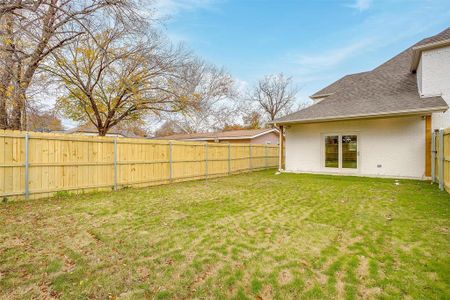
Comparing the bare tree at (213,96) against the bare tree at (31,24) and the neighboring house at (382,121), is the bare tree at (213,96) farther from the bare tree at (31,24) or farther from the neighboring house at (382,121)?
the bare tree at (31,24)

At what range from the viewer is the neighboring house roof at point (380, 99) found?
8766 millimetres

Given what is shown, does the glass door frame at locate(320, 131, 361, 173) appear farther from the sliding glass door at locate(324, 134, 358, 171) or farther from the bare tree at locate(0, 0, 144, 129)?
the bare tree at locate(0, 0, 144, 129)

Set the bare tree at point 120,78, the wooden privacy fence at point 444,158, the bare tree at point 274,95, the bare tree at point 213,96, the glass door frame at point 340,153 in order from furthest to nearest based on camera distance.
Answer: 1. the bare tree at point 274,95
2. the bare tree at point 213,96
3. the bare tree at point 120,78
4. the glass door frame at point 340,153
5. the wooden privacy fence at point 444,158

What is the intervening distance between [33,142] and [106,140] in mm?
1775

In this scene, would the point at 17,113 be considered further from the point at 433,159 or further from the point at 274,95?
the point at 274,95

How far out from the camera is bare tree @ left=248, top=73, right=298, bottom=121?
34.2 metres

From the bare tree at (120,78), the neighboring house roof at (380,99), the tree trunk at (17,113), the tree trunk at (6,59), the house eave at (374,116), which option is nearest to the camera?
the tree trunk at (6,59)

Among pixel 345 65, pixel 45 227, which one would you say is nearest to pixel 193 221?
pixel 45 227

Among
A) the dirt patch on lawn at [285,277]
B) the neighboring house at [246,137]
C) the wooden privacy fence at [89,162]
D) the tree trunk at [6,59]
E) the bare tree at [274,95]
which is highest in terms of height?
the bare tree at [274,95]

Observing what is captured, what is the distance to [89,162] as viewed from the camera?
6.86 meters

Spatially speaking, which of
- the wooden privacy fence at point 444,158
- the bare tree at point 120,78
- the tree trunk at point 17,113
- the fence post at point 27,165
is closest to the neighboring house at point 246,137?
the bare tree at point 120,78

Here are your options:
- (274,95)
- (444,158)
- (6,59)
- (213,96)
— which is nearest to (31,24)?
(6,59)

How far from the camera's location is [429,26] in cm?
1291

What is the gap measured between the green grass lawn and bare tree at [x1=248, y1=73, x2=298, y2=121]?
97.6 feet
